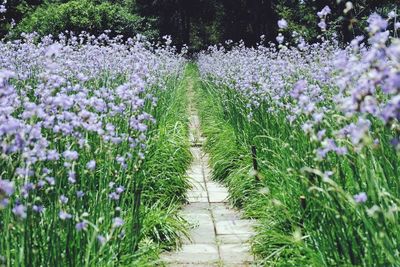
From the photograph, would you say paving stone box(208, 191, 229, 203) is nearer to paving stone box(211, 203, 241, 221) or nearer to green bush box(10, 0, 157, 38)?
paving stone box(211, 203, 241, 221)

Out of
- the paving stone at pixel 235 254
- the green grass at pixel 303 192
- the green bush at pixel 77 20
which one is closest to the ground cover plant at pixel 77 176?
the paving stone at pixel 235 254

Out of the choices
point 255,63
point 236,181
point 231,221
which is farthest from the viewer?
point 255,63

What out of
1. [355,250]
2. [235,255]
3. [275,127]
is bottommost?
[235,255]

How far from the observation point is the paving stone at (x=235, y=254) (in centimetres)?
373

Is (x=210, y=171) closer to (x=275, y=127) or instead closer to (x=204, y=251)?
(x=275, y=127)

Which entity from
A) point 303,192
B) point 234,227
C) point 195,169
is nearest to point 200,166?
point 195,169

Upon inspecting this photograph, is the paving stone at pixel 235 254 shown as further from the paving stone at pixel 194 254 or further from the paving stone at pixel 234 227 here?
the paving stone at pixel 234 227

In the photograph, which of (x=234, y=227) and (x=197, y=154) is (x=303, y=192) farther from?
(x=197, y=154)

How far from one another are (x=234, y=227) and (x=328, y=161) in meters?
1.67

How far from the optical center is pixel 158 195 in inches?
194

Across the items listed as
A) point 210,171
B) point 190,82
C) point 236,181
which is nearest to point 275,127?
point 236,181

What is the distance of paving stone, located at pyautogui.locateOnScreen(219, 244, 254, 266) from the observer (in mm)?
3733

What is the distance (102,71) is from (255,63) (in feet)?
7.10

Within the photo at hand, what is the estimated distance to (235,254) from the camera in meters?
3.85
